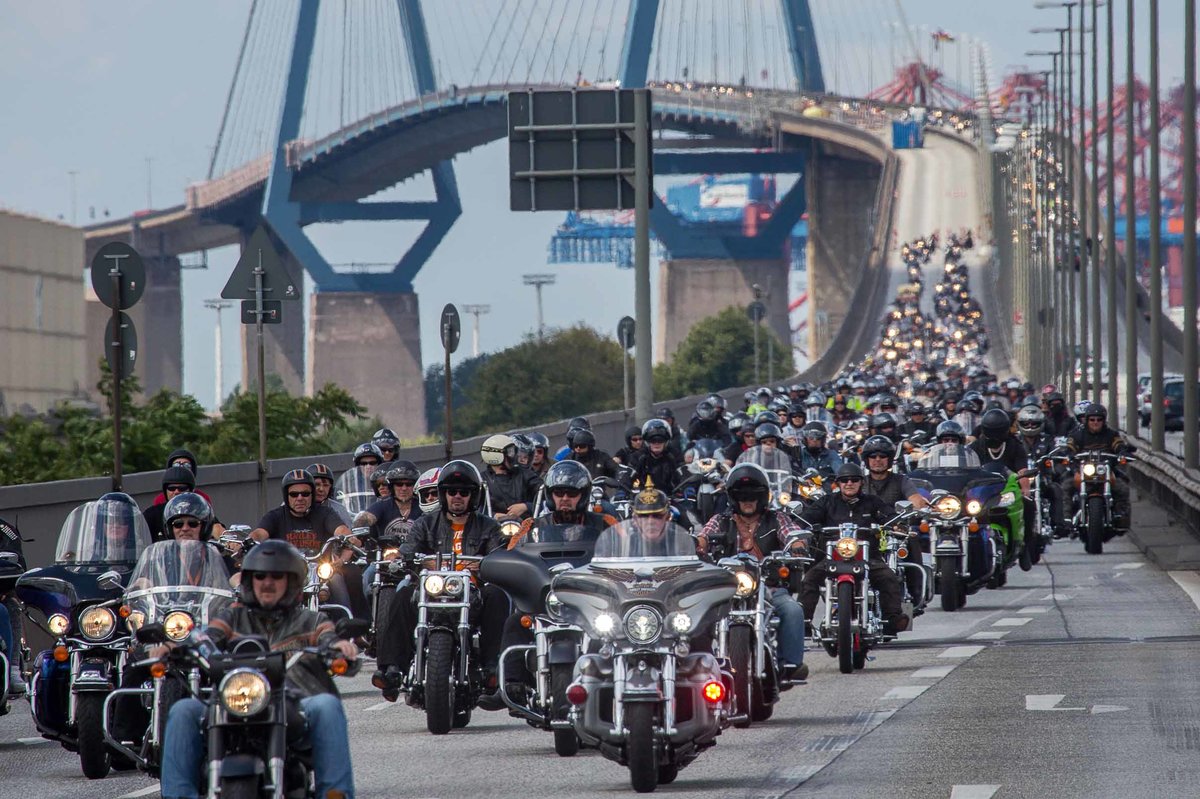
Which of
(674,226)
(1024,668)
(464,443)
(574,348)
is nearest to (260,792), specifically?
(1024,668)

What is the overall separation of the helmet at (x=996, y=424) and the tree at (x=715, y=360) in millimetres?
99285

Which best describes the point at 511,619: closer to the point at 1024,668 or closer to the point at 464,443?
the point at 1024,668

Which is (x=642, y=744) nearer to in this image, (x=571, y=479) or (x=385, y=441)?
(x=571, y=479)

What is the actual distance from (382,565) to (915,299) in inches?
4556

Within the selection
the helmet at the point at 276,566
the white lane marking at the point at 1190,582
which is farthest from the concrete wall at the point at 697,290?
the helmet at the point at 276,566

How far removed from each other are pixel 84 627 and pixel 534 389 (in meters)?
98.7

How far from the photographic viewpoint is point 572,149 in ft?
101

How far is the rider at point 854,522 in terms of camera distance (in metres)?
15.4

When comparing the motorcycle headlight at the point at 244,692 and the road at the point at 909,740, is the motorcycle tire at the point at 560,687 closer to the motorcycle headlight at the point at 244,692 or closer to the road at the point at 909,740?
the road at the point at 909,740

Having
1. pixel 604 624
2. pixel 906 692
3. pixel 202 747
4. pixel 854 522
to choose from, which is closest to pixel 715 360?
pixel 854 522

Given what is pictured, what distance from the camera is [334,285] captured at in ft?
389

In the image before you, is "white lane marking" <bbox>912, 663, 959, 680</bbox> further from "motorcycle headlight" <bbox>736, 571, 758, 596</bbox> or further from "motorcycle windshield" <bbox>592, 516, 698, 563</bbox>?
"motorcycle windshield" <bbox>592, 516, 698, 563</bbox>

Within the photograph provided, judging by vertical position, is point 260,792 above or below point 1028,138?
below

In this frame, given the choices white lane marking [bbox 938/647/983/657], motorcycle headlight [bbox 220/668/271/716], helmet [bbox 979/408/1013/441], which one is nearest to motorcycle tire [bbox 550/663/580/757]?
motorcycle headlight [bbox 220/668/271/716]
